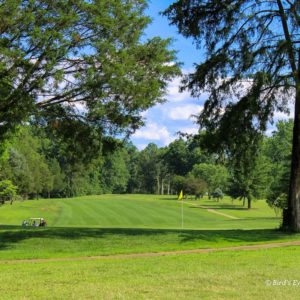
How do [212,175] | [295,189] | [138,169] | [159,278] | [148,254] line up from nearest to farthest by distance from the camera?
[159,278] < [148,254] < [295,189] < [212,175] < [138,169]

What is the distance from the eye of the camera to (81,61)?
13688 millimetres

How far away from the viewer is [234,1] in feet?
57.5

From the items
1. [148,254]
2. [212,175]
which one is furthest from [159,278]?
[212,175]

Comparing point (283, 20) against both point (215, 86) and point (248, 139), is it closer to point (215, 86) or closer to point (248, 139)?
point (215, 86)

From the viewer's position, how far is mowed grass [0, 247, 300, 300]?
22.1 feet

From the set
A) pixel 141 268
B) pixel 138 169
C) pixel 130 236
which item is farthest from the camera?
pixel 138 169

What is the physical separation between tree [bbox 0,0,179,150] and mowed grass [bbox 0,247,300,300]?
497 cm

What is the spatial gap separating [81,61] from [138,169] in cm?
13412

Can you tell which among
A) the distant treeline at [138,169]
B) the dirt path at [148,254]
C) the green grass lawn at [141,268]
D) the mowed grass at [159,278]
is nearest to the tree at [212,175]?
the distant treeline at [138,169]

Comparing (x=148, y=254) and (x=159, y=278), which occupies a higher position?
(x=159, y=278)

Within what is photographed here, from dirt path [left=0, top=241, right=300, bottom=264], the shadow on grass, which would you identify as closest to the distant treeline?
the shadow on grass

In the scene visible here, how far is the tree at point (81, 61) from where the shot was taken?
41.3ft

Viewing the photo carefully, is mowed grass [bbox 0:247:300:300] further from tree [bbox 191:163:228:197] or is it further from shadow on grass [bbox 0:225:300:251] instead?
tree [bbox 191:163:228:197]

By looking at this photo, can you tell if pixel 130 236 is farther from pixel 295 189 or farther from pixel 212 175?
pixel 212 175
